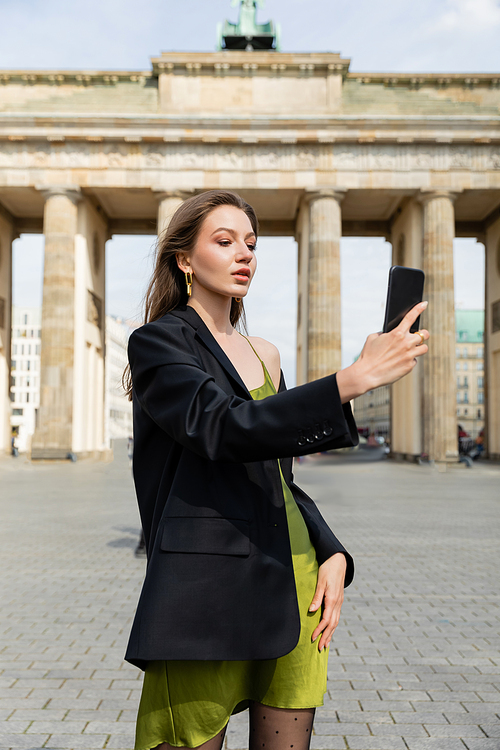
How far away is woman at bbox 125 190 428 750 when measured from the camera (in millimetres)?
1501

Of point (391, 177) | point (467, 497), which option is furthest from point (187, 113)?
point (467, 497)

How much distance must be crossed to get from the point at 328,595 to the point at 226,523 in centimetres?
41

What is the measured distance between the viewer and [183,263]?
6.40ft

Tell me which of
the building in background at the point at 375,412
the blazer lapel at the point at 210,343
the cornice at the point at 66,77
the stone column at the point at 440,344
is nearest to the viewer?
the blazer lapel at the point at 210,343

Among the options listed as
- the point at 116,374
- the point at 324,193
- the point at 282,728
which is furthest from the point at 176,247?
the point at 116,374

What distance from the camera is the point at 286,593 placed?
1662mm

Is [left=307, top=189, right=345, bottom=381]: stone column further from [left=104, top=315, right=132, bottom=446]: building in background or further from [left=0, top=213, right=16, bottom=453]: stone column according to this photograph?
[left=104, top=315, right=132, bottom=446]: building in background

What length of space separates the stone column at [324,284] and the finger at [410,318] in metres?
30.7

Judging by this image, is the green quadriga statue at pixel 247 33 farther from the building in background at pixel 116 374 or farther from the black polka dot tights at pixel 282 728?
the building in background at pixel 116 374

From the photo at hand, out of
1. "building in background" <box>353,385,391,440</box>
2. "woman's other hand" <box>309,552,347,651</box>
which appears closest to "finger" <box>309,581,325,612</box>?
"woman's other hand" <box>309,552,347,651</box>

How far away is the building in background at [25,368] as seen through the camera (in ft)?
350

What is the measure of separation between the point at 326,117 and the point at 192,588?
108 ft

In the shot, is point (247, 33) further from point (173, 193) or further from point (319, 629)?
point (319, 629)

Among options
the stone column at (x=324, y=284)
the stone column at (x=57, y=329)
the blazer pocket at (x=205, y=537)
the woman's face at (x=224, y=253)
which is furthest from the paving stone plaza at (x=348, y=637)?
the stone column at (x=324, y=284)
